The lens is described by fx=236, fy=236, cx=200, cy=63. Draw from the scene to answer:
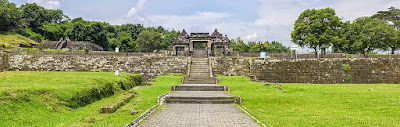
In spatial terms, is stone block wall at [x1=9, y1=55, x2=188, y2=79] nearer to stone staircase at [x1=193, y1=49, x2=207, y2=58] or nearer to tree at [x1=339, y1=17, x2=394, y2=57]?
stone staircase at [x1=193, y1=49, x2=207, y2=58]

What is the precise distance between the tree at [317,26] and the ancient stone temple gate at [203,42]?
1205 centimetres

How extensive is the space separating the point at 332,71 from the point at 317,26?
1286 cm

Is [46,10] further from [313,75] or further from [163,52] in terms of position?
[313,75]

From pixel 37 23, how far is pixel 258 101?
7800 centimetres

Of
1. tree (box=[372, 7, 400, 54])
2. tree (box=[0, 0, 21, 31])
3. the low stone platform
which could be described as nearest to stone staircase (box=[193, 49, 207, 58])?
the low stone platform

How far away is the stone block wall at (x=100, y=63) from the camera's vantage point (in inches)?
1004

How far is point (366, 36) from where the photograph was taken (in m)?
34.1

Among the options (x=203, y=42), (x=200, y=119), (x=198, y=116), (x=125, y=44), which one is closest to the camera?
(x=200, y=119)

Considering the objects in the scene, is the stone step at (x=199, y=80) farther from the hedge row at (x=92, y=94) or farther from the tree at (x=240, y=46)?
the tree at (x=240, y=46)

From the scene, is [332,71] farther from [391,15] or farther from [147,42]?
[147,42]

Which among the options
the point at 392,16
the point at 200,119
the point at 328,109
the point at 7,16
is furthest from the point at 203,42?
the point at 7,16

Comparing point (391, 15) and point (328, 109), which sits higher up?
point (391, 15)

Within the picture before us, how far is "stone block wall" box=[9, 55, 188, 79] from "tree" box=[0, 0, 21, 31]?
39.6 meters

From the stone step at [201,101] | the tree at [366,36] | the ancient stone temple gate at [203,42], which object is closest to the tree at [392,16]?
the tree at [366,36]
